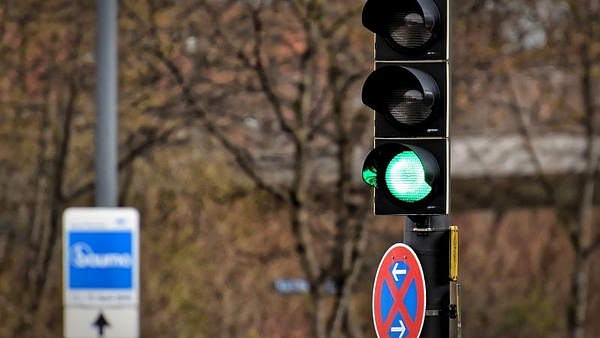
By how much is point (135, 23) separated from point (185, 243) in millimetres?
8992

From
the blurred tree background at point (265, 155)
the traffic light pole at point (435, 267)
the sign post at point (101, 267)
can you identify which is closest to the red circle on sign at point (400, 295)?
the traffic light pole at point (435, 267)

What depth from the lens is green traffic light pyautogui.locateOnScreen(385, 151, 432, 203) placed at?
7.38 meters

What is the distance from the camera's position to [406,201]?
7.43m

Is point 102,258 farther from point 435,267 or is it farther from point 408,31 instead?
point 408,31

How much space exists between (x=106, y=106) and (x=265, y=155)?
24.9 feet

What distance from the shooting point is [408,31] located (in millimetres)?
7520

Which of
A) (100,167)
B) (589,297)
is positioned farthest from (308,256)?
(589,297)

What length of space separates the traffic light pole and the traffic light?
0.26 meters

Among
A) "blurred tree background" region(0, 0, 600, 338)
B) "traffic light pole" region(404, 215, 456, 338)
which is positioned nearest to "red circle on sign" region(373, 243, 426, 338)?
"traffic light pole" region(404, 215, 456, 338)

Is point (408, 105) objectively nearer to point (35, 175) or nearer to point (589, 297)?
point (35, 175)

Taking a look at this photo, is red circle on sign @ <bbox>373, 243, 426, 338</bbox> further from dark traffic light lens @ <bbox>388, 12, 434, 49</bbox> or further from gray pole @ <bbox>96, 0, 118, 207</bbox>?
gray pole @ <bbox>96, 0, 118, 207</bbox>

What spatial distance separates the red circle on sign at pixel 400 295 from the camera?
762cm

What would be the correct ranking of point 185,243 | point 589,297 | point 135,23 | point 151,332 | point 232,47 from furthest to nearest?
point 589,297, point 151,332, point 185,243, point 135,23, point 232,47

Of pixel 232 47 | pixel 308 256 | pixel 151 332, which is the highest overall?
pixel 232 47
